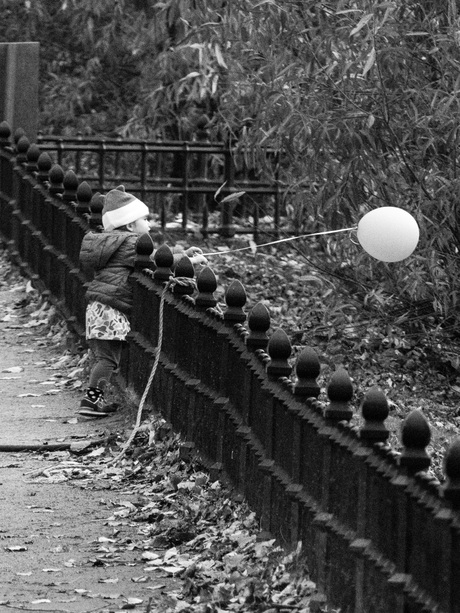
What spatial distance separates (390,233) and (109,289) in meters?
2.25

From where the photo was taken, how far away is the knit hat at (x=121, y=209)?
335 inches

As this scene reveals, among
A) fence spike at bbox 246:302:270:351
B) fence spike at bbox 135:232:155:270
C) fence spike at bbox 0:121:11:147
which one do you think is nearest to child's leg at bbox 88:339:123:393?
fence spike at bbox 135:232:155:270

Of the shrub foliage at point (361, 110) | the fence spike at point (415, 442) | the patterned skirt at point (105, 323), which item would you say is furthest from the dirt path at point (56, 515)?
the shrub foliage at point (361, 110)

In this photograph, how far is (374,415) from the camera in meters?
4.47

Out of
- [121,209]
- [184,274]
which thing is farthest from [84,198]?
[184,274]

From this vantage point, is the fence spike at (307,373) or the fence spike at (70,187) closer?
the fence spike at (307,373)

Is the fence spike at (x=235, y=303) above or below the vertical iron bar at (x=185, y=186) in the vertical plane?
below

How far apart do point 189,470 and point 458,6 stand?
4042 millimetres

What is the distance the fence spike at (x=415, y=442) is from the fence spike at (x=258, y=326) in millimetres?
1863

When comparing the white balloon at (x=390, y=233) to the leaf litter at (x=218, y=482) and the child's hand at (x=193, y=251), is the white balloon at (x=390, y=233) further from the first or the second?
the child's hand at (x=193, y=251)

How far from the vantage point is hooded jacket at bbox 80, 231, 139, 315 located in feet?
27.5

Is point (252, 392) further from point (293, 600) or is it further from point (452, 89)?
point (452, 89)

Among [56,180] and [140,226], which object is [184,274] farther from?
[56,180]

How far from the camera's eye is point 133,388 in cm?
834
